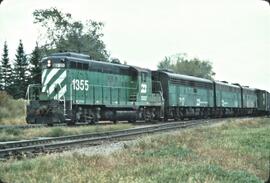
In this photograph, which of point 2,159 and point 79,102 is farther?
point 79,102

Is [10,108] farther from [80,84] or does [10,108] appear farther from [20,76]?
[80,84]

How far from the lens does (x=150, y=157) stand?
40.3ft

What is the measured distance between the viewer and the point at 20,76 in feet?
125

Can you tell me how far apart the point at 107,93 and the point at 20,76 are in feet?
37.2

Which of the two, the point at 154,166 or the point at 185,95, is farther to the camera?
the point at 185,95

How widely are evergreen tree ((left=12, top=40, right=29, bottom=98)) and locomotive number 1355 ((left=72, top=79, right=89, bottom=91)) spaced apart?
10.4 metres

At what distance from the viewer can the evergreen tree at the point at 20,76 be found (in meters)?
38.1

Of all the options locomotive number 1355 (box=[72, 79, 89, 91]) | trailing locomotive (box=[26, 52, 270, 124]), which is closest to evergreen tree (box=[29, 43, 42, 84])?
trailing locomotive (box=[26, 52, 270, 124])

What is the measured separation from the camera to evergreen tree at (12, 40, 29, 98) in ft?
125

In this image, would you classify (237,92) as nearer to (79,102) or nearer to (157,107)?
(157,107)

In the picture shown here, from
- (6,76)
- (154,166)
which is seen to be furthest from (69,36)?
(154,166)

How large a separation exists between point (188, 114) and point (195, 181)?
33.1m

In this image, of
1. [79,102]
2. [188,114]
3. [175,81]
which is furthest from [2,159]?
[188,114]

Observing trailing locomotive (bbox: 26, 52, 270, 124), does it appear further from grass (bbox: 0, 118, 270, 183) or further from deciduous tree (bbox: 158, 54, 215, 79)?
deciduous tree (bbox: 158, 54, 215, 79)
